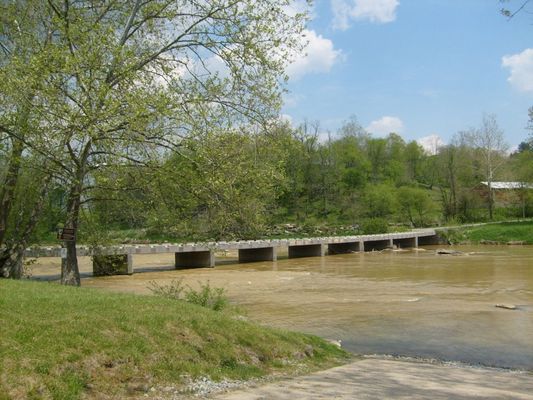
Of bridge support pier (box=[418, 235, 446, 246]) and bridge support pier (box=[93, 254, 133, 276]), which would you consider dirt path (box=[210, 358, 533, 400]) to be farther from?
bridge support pier (box=[418, 235, 446, 246])

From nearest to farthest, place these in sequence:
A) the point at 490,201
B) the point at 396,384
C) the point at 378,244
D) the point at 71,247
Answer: the point at 396,384, the point at 71,247, the point at 378,244, the point at 490,201

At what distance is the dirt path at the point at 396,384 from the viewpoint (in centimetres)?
723

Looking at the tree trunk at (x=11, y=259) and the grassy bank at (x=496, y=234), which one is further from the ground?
the grassy bank at (x=496, y=234)

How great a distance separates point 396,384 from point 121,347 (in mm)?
3900

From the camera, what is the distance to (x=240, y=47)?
15.1m

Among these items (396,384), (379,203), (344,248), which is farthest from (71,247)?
(379,203)

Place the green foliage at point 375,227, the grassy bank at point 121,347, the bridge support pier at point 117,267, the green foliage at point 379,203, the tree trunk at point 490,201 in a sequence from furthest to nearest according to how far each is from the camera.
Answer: the tree trunk at point 490,201
the green foliage at point 379,203
the green foliage at point 375,227
the bridge support pier at point 117,267
the grassy bank at point 121,347

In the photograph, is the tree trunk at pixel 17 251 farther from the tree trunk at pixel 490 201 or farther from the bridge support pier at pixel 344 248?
the tree trunk at pixel 490 201

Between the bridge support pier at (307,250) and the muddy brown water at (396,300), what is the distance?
8.66 meters

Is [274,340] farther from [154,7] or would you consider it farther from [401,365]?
[154,7]

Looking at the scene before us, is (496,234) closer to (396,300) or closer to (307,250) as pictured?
(307,250)

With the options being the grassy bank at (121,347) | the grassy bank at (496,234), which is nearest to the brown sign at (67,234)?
the grassy bank at (121,347)

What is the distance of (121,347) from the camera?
7.61 m

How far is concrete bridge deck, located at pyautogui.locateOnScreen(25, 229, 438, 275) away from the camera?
28.9 meters
